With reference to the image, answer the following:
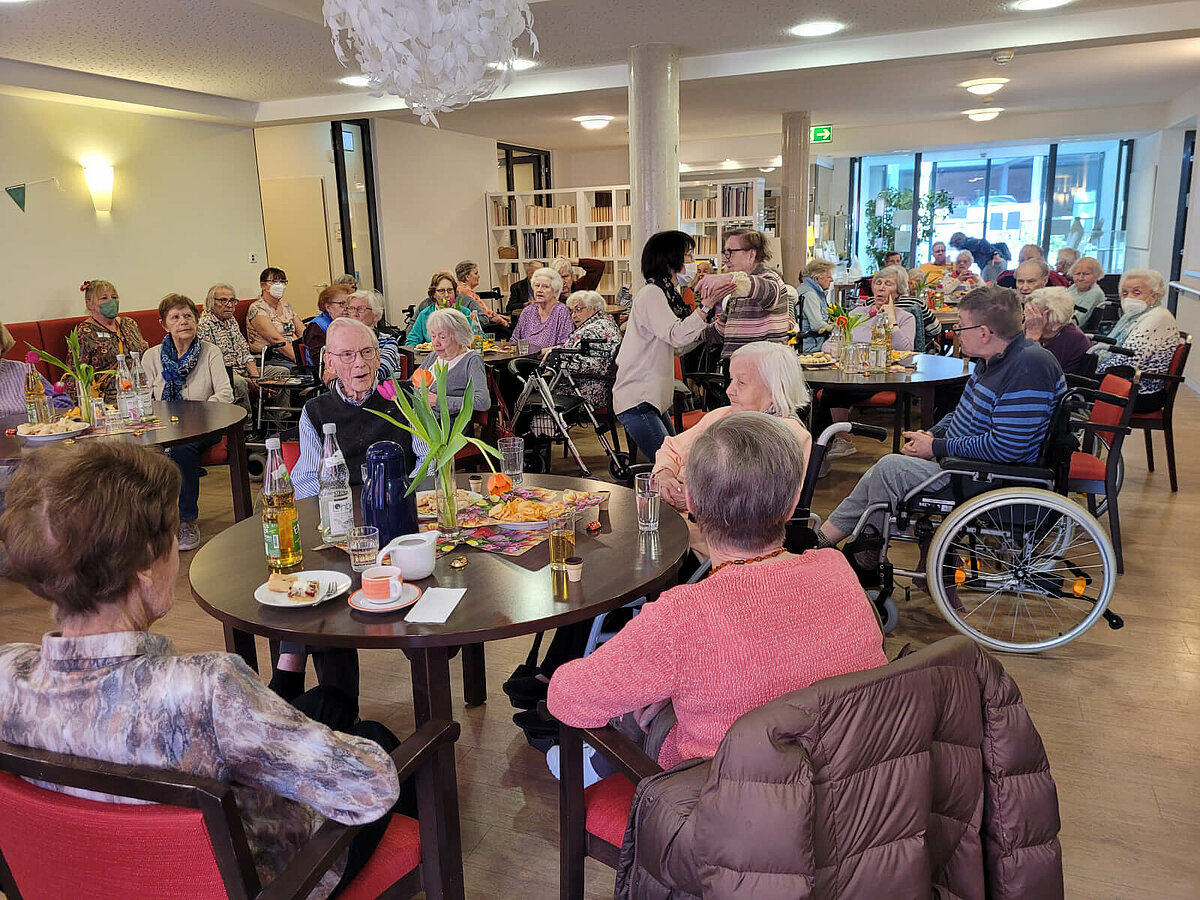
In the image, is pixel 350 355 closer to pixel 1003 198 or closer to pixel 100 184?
pixel 100 184

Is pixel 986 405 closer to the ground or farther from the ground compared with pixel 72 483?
closer to the ground

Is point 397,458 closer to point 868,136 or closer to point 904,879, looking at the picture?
point 904,879

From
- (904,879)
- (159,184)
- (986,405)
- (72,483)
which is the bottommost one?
(904,879)

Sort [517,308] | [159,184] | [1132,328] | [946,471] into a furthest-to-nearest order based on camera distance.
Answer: [517,308], [159,184], [1132,328], [946,471]

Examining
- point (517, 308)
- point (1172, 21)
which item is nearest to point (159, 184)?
point (517, 308)

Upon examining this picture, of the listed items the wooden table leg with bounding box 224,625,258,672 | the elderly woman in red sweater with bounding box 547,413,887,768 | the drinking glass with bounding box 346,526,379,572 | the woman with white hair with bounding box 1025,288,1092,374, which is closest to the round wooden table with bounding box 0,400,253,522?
the wooden table leg with bounding box 224,625,258,672

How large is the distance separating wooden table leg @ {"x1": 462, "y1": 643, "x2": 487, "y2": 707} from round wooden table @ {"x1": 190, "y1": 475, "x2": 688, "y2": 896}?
0.77 meters

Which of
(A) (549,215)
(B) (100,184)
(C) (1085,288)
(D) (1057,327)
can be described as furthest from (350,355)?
(A) (549,215)

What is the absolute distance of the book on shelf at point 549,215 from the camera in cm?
1203

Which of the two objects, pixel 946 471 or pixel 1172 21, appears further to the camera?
A: pixel 1172 21

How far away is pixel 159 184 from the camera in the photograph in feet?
26.9

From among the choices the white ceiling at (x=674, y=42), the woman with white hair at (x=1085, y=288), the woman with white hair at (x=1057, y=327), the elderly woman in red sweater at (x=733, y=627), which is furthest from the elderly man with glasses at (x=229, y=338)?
the woman with white hair at (x=1085, y=288)

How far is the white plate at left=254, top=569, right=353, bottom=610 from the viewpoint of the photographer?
1994 mm

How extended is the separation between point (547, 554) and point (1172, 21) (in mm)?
6177
